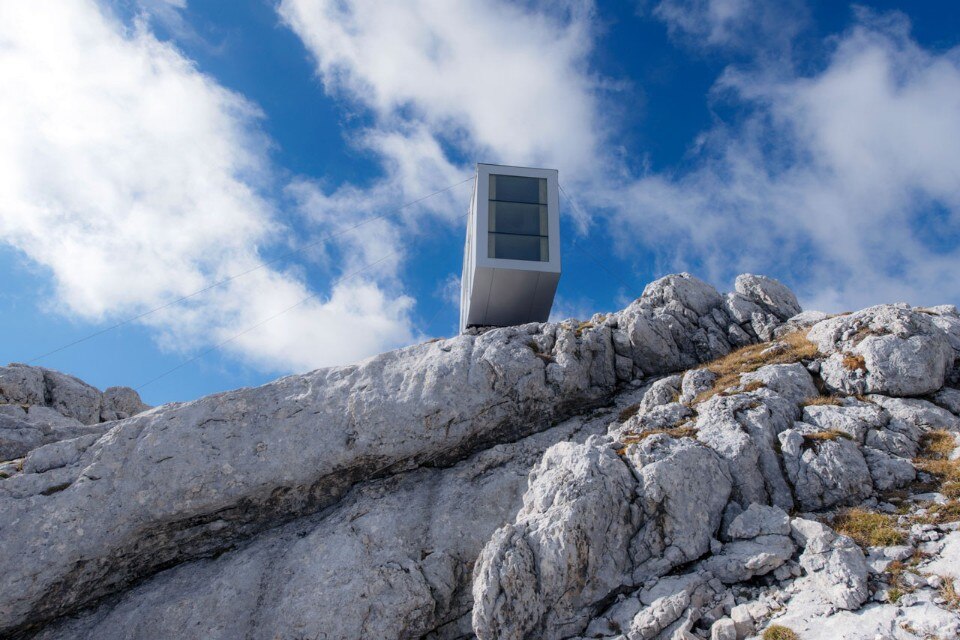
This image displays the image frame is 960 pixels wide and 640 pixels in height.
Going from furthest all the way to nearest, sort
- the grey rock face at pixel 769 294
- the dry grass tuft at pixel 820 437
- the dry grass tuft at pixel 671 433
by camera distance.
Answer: the grey rock face at pixel 769 294 → the dry grass tuft at pixel 671 433 → the dry grass tuft at pixel 820 437

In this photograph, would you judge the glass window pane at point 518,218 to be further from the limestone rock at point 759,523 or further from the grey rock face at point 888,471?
the limestone rock at point 759,523

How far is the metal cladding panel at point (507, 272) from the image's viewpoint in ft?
130

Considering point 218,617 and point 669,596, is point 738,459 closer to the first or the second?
point 669,596

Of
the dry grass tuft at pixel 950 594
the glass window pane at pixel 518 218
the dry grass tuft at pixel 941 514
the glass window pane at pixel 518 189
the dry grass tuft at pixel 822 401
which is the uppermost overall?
the glass window pane at pixel 518 189

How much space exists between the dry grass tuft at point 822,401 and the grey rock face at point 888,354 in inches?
30.9

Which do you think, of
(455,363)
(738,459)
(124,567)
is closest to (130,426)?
(124,567)

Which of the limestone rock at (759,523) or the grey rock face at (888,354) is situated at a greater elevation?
the grey rock face at (888,354)

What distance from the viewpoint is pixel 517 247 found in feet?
133

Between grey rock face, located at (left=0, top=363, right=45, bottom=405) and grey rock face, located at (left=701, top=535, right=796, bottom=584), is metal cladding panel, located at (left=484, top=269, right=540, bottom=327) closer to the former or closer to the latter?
grey rock face, located at (left=701, top=535, right=796, bottom=584)

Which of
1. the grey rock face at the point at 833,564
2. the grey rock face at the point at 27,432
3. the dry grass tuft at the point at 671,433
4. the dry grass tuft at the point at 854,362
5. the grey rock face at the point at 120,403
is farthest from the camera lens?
the grey rock face at the point at 120,403

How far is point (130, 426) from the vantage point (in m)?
26.9

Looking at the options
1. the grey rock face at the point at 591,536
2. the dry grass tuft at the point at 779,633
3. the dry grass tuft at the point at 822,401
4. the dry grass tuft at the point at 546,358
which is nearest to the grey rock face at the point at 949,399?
the dry grass tuft at the point at 822,401

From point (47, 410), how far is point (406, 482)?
21.9 m

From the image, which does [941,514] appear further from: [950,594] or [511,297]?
[511,297]
